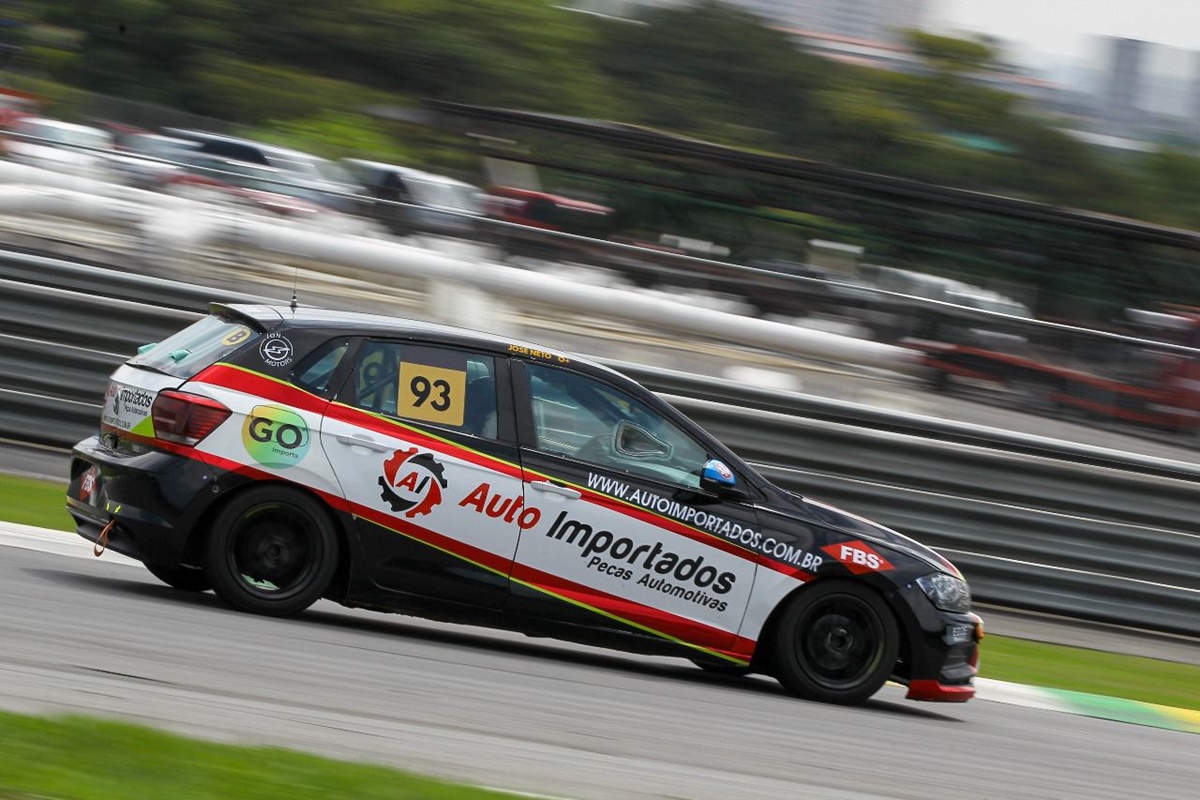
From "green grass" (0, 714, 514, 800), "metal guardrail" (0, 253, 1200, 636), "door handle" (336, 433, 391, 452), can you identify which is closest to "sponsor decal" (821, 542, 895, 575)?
"door handle" (336, 433, 391, 452)

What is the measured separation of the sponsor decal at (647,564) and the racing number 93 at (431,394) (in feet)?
2.37

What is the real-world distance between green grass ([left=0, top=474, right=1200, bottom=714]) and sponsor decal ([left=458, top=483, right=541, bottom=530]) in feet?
12.0

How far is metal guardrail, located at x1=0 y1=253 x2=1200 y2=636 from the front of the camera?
11.5 m

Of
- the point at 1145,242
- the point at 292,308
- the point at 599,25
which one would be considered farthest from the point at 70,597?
the point at 599,25

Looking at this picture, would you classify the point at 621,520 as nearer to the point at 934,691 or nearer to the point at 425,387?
the point at 425,387

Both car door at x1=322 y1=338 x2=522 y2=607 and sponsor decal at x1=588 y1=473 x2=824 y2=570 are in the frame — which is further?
sponsor decal at x1=588 y1=473 x2=824 y2=570

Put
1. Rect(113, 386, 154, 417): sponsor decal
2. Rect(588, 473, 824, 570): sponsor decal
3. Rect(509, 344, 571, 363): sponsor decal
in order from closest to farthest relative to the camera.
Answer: Rect(113, 386, 154, 417): sponsor decal → Rect(588, 473, 824, 570): sponsor decal → Rect(509, 344, 571, 363): sponsor decal

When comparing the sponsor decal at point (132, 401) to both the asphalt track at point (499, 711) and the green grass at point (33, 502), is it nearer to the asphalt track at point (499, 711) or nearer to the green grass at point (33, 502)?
the asphalt track at point (499, 711)

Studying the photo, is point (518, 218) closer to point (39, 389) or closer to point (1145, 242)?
point (39, 389)

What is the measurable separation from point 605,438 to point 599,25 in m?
74.3

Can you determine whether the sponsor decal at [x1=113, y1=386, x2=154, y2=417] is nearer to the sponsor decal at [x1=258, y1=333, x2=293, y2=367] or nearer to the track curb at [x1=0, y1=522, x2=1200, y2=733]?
the sponsor decal at [x1=258, y1=333, x2=293, y2=367]

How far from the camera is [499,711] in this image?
6020 millimetres

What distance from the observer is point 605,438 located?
746 centimetres

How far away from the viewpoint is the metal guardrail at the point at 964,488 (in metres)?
11.5
